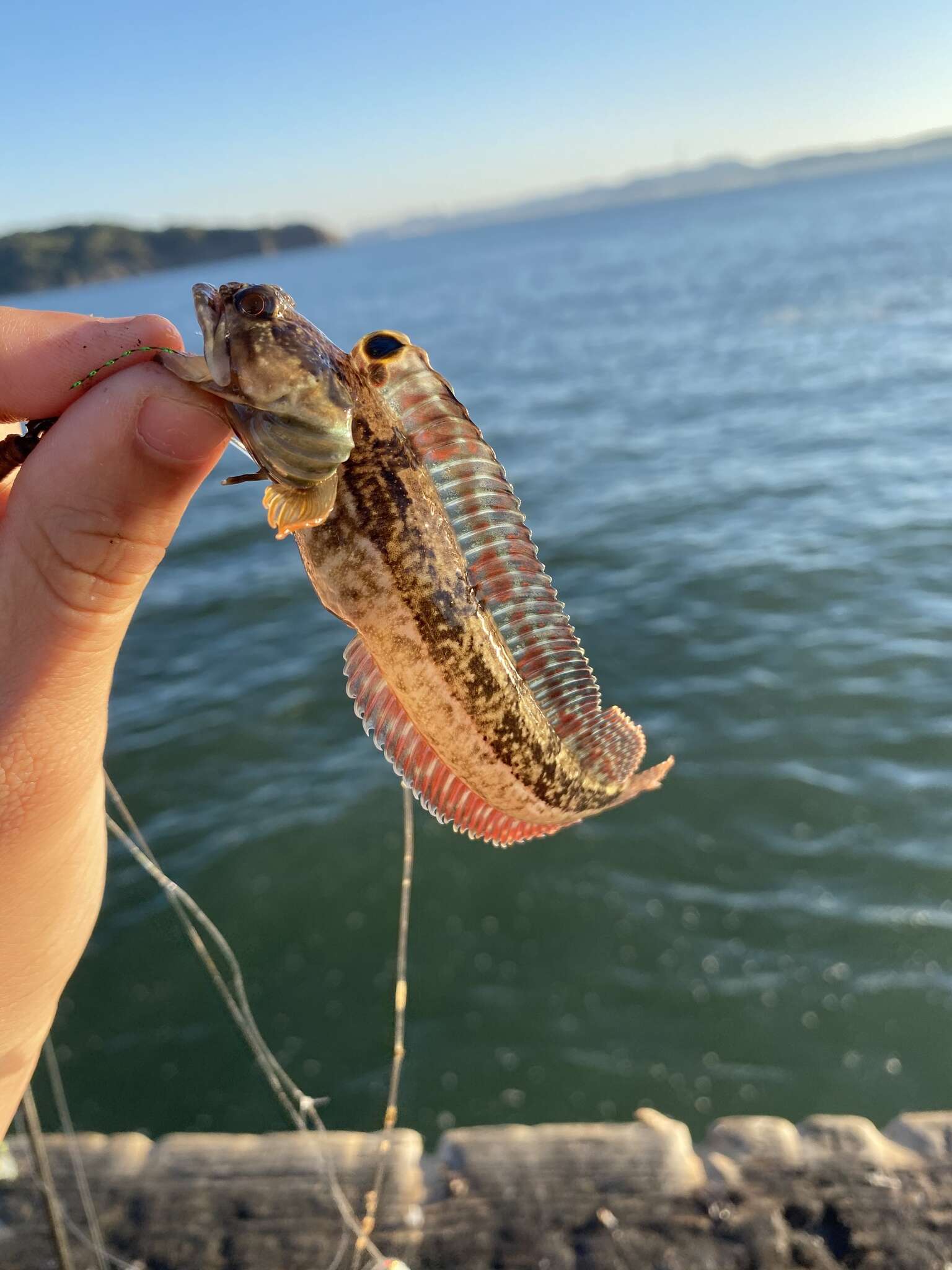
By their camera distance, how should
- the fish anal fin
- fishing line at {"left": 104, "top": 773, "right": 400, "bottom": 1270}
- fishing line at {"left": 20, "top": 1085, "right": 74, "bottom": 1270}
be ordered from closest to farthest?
the fish anal fin < fishing line at {"left": 20, "top": 1085, "right": 74, "bottom": 1270} < fishing line at {"left": 104, "top": 773, "right": 400, "bottom": 1270}

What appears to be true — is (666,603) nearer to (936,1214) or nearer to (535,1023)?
(535,1023)

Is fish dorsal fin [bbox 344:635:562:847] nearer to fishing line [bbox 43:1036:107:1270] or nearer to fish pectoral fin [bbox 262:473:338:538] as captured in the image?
fish pectoral fin [bbox 262:473:338:538]

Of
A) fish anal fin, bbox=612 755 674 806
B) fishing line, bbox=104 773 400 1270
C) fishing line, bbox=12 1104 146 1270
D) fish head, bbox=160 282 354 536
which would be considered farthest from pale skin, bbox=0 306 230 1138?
fishing line, bbox=12 1104 146 1270

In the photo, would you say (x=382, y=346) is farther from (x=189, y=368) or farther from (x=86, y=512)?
(x=86, y=512)

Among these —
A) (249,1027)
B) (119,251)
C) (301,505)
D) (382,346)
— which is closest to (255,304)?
(382,346)

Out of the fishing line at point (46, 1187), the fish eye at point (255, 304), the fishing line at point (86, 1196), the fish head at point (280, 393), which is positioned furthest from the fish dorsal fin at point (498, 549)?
the fishing line at point (86, 1196)

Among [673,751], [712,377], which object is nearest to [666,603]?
[673,751]
